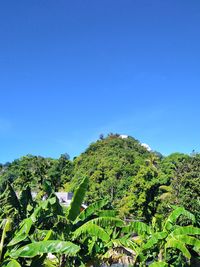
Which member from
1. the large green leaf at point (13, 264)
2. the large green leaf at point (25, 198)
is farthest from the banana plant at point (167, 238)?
the large green leaf at point (13, 264)

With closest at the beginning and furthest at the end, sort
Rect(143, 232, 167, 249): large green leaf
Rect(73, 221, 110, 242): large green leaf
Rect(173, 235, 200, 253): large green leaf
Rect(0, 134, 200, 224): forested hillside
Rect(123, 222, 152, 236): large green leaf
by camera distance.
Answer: Rect(73, 221, 110, 242): large green leaf < Rect(173, 235, 200, 253): large green leaf < Rect(143, 232, 167, 249): large green leaf < Rect(123, 222, 152, 236): large green leaf < Rect(0, 134, 200, 224): forested hillside

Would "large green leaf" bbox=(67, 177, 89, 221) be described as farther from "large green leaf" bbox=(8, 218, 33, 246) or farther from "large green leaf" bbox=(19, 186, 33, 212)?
"large green leaf" bbox=(19, 186, 33, 212)

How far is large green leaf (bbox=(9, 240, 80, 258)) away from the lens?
1091 centimetres

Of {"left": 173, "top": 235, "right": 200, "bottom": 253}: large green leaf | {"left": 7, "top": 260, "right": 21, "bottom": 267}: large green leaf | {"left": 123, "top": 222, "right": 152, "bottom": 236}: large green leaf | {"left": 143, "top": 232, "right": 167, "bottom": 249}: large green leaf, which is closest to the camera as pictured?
{"left": 7, "top": 260, "right": 21, "bottom": 267}: large green leaf

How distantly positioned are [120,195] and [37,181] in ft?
61.7

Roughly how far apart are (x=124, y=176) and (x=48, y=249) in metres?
54.6

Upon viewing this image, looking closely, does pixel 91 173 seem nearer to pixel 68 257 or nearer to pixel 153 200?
pixel 153 200

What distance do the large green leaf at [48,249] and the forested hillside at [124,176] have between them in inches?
177

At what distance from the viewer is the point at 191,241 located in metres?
13.6

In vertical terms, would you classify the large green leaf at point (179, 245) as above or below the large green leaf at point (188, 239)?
below

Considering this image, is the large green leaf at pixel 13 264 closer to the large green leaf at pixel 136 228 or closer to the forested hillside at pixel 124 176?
the forested hillside at pixel 124 176

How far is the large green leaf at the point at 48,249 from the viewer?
10906 mm

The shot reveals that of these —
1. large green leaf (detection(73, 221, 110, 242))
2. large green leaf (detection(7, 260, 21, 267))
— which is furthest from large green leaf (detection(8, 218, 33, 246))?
large green leaf (detection(73, 221, 110, 242))

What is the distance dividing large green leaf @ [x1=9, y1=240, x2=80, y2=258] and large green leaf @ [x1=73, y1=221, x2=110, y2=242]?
59.3 inches
